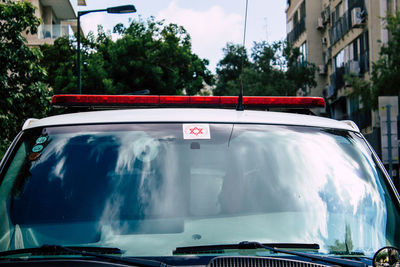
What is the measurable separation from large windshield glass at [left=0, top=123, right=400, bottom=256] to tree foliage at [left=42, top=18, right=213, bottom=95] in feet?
107

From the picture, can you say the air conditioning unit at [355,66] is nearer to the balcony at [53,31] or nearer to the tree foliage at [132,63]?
the tree foliage at [132,63]

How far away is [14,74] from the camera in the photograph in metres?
17.5

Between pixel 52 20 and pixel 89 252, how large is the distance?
43702 mm

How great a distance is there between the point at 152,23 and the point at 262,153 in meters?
38.4

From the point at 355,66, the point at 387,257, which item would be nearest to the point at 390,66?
the point at 355,66

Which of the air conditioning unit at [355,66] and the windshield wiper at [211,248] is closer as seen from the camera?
the windshield wiper at [211,248]

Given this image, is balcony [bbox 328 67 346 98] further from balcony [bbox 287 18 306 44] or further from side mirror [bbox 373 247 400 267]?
side mirror [bbox 373 247 400 267]

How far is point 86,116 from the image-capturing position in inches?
132

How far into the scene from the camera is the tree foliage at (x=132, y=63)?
37.0m

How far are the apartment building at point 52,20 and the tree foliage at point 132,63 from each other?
134 cm

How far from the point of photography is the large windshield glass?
2789 millimetres

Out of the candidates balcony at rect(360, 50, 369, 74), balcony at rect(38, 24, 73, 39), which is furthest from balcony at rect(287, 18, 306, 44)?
balcony at rect(38, 24, 73, 39)

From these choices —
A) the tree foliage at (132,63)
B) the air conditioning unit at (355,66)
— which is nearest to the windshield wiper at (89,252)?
the tree foliage at (132,63)

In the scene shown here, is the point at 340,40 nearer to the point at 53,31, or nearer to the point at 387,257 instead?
the point at 53,31
